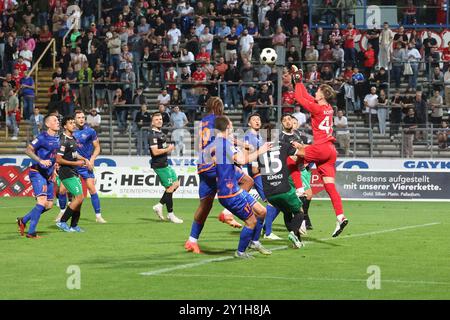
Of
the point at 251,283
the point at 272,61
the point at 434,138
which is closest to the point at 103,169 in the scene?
the point at 272,61

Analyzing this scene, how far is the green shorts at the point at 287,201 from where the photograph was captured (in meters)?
16.5

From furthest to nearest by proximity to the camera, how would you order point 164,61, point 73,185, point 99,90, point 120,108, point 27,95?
point 164,61, point 99,90, point 27,95, point 120,108, point 73,185

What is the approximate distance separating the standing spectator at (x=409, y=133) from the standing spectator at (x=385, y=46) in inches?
136

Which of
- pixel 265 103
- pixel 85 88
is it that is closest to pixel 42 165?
pixel 265 103

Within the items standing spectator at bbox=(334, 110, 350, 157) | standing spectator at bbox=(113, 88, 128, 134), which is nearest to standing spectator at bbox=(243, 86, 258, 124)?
standing spectator at bbox=(334, 110, 350, 157)

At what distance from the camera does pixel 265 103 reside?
36.0 m

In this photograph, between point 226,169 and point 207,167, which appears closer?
point 226,169

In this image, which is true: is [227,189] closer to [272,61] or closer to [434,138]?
[272,61]

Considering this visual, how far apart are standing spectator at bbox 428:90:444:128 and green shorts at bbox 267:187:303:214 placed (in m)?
18.7

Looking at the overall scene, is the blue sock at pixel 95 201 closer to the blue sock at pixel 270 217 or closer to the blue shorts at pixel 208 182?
the blue sock at pixel 270 217

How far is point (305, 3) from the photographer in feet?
135

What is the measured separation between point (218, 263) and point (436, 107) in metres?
21.9

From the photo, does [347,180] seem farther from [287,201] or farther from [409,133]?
[287,201]
